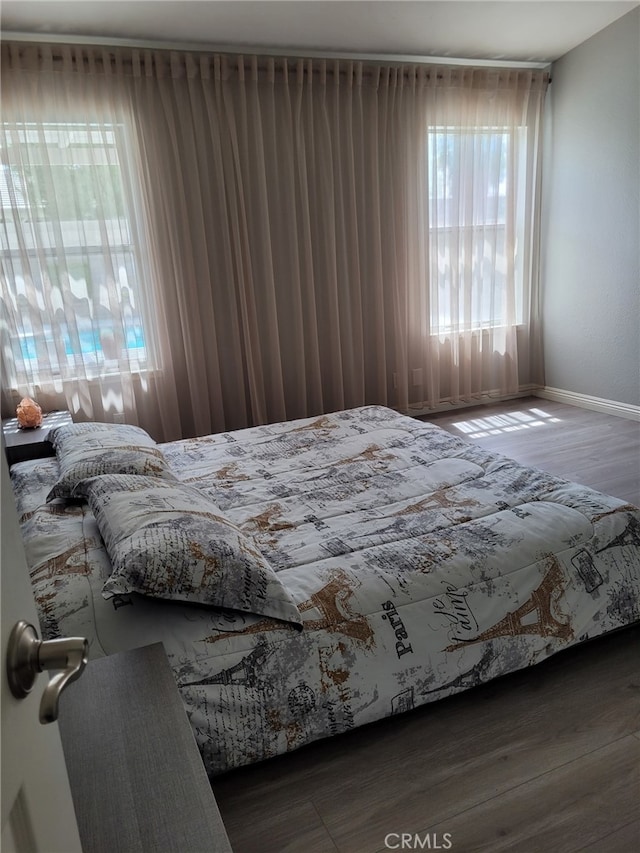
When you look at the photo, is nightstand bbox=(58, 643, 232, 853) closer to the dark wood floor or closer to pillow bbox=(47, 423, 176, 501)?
the dark wood floor

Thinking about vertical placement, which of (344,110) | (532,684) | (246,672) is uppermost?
(344,110)

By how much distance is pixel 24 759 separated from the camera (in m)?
0.51

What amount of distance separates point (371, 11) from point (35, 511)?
3260 millimetres

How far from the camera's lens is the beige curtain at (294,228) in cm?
361

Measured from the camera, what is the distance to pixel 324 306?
4.30 m

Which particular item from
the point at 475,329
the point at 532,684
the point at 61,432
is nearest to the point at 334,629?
the point at 532,684

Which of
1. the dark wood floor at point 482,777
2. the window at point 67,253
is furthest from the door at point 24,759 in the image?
the window at point 67,253

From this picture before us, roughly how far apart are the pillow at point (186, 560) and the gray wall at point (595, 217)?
3699 mm

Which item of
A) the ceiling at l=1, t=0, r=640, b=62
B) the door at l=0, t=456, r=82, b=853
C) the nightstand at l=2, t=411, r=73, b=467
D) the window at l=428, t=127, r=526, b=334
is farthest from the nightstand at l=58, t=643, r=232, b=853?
the window at l=428, t=127, r=526, b=334

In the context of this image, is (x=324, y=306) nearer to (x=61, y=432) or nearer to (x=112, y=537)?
(x=61, y=432)

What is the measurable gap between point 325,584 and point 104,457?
0.97 m
